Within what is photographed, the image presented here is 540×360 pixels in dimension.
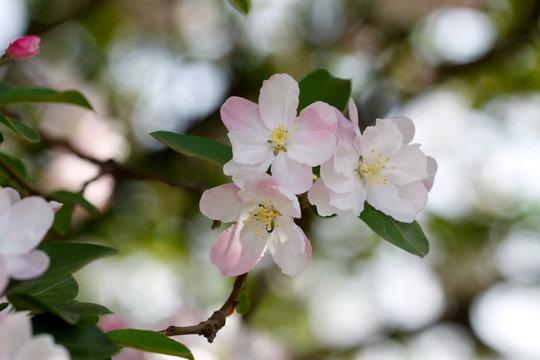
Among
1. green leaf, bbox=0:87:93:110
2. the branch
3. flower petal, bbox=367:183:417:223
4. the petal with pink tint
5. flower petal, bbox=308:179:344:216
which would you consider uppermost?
the petal with pink tint

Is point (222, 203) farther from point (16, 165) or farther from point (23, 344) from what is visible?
point (16, 165)

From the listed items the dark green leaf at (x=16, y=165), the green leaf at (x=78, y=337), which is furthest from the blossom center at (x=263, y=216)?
the dark green leaf at (x=16, y=165)

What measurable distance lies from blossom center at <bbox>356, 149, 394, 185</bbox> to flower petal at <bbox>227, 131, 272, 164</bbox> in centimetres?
11

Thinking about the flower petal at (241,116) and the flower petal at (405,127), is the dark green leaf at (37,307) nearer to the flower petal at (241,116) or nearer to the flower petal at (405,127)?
the flower petal at (241,116)

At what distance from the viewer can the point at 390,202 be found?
28.0 inches

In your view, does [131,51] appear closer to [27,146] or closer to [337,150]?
[27,146]

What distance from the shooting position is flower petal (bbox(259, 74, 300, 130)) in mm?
689

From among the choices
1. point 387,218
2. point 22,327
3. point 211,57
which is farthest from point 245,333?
point 211,57

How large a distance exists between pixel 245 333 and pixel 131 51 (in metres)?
1.53

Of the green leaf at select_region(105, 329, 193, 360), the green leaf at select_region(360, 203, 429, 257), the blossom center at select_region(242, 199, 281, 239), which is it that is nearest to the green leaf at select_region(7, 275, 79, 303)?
the green leaf at select_region(105, 329, 193, 360)

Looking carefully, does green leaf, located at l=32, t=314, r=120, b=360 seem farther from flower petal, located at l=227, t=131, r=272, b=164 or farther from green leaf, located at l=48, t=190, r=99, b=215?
green leaf, located at l=48, t=190, r=99, b=215

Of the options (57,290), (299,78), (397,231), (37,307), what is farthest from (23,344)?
(299,78)

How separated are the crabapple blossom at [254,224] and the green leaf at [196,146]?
0.16ft

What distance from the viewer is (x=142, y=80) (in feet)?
7.67
